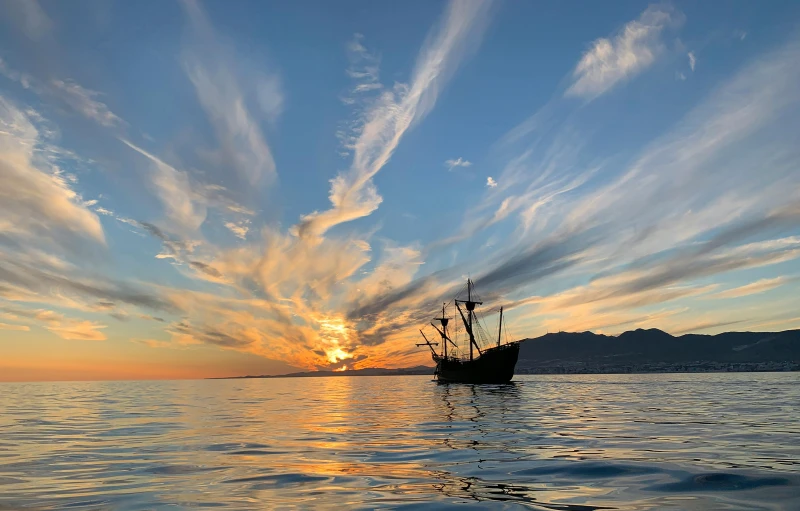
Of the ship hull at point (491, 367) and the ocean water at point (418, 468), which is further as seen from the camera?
the ship hull at point (491, 367)

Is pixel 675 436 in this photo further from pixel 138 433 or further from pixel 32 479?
pixel 138 433

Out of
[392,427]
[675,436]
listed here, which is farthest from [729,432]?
[392,427]

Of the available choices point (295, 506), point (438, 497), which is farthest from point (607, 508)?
point (295, 506)

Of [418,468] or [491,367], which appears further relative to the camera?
[491,367]

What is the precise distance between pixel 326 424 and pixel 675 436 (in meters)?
20.5

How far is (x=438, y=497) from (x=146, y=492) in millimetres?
7296

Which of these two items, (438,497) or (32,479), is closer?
(438,497)

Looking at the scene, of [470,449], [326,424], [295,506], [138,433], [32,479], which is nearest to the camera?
[295,506]

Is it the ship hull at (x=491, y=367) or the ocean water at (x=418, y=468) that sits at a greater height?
the ship hull at (x=491, y=367)

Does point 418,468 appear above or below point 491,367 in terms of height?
below

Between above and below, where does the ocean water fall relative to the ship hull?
below

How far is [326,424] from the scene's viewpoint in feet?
107

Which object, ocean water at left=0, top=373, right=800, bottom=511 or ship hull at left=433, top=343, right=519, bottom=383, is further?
ship hull at left=433, top=343, right=519, bottom=383

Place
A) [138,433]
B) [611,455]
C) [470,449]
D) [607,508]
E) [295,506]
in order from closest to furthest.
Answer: [607,508] → [295,506] → [611,455] → [470,449] → [138,433]
